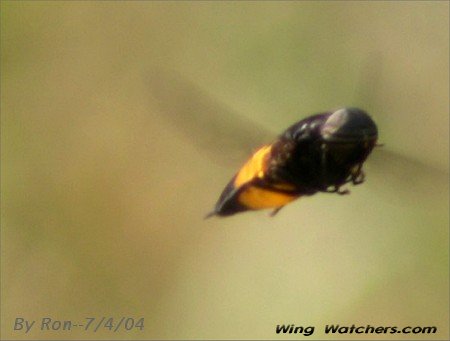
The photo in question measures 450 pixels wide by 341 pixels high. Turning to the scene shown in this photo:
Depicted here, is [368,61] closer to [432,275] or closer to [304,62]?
[304,62]

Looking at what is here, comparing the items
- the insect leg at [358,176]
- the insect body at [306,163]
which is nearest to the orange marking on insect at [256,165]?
the insect body at [306,163]

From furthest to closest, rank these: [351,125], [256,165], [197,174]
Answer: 1. [197,174]
2. [256,165]
3. [351,125]

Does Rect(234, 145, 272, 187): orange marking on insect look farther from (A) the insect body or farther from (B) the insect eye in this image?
(B) the insect eye

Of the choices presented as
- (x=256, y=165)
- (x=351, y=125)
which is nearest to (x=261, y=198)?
(x=256, y=165)

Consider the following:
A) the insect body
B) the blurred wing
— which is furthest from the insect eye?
the blurred wing

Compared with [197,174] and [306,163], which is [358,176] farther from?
[197,174]

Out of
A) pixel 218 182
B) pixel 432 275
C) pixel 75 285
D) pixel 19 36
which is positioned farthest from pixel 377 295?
pixel 19 36
